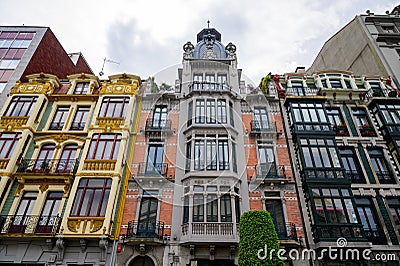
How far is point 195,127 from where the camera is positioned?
18.9 m

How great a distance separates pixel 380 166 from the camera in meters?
18.4

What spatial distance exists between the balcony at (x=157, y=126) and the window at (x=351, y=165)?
12.9 meters

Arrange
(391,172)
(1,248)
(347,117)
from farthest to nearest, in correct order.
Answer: (347,117) < (391,172) < (1,248)

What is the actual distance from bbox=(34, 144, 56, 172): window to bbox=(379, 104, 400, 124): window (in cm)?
2476

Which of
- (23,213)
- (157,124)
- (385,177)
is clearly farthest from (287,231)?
(23,213)

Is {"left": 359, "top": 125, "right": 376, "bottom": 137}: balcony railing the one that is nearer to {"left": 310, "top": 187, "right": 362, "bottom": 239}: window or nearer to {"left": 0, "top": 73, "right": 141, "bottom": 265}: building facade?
{"left": 310, "top": 187, "right": 362, "bottom": 239}: window

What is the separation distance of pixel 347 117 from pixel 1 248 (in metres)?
25.0

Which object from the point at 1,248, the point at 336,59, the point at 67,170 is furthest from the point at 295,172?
the point at 336,59

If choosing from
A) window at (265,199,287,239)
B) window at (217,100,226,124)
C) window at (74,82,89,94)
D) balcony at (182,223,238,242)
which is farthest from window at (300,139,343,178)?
window at (74,82,89,94)

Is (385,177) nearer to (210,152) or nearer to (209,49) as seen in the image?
(210,152)

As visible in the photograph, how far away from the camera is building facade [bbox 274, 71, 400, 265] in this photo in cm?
1488

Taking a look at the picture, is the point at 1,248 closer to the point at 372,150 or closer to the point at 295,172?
the point at 295,172

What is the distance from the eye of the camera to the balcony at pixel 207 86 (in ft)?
69.6

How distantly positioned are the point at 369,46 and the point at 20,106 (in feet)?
109
